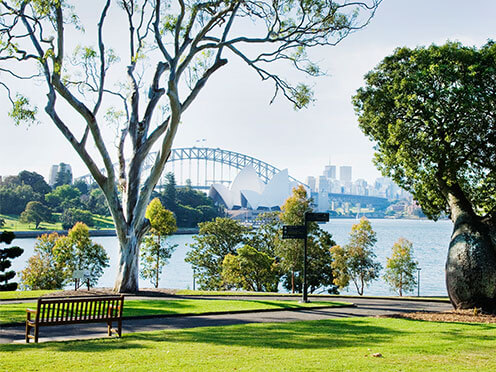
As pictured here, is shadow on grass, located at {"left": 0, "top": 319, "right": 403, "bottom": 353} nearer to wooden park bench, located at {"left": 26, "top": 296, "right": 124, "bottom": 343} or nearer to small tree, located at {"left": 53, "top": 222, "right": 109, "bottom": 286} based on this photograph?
wooden park bench, located at {"left": 26, "top": 296, "right": 124, "bottom": 343}

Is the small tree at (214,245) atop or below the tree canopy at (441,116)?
below

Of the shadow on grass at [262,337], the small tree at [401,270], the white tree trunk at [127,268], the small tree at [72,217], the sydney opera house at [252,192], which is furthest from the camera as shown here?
the sydney opera house at [252,192]

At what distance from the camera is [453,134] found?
13.5 meters

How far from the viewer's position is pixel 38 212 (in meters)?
81.2

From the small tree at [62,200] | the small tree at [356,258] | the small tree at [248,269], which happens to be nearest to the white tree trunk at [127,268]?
the small tree at [248,269]

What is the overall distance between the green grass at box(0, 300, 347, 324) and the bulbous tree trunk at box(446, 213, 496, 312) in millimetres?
3501

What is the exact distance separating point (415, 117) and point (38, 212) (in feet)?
258

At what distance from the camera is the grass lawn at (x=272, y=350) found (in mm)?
5910

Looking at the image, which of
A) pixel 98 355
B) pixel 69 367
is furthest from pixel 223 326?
pixel 69 367

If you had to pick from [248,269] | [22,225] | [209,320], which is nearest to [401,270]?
[248,269]

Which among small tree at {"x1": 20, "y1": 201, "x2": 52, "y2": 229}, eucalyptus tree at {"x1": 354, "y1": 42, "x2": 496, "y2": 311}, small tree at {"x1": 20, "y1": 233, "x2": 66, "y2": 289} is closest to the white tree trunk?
eucalyptus tree at {"x1": 354, "y1": 42, "x2": 496, "y2": 311}

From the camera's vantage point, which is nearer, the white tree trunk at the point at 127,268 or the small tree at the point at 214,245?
the white tree trunk at the point at 127,268

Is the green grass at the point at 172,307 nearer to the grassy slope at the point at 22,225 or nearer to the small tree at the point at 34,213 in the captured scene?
the grassy slope at the point at 22,225

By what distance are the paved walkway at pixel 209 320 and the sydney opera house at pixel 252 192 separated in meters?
85.9
